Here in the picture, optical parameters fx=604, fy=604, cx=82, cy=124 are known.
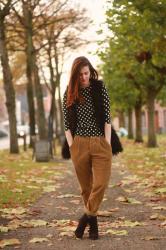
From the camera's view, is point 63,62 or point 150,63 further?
point 63,62

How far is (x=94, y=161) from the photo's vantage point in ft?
23.0

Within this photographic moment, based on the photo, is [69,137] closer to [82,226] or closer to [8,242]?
[82,226]

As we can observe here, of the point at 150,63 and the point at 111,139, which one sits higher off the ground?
the point at 150,63

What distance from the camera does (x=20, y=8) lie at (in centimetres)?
2892

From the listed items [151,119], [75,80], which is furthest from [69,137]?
[151,119]

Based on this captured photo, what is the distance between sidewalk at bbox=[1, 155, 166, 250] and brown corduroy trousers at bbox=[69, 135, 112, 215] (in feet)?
1.63

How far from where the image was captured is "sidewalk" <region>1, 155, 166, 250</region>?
679 centimetres

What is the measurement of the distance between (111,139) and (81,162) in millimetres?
474

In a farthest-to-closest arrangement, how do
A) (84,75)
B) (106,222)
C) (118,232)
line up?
(106,222)
(118,232)
(84,75)

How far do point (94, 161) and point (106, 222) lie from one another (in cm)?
152

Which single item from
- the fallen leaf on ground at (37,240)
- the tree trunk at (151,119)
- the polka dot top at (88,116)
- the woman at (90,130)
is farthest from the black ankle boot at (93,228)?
the tree trunk at (151,119)

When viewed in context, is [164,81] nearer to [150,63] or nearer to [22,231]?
[150,63]

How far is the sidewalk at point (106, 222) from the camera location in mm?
6785

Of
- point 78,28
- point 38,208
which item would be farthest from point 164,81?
point 38,208
